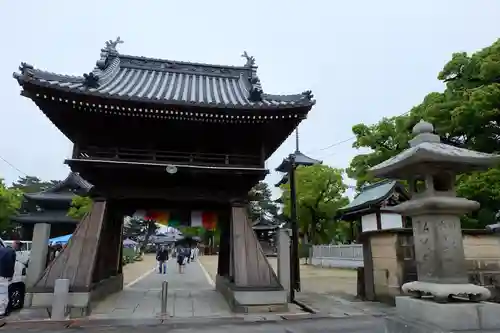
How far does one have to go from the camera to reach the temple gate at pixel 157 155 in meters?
9.98

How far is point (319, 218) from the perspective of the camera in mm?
35844

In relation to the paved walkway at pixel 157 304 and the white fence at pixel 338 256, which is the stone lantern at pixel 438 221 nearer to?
the paved walkway at pixel 157 304

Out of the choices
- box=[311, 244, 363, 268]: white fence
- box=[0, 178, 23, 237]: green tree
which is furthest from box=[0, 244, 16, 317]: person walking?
box=[0, 178, 23, 237]: green tree

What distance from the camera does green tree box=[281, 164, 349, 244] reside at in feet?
112

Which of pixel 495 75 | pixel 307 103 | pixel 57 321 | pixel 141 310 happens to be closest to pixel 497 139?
pixel 495 75

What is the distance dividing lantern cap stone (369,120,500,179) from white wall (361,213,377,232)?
48.6 ft

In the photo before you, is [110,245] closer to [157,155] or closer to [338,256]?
[157,155]

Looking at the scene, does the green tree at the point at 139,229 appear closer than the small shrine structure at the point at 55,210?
No

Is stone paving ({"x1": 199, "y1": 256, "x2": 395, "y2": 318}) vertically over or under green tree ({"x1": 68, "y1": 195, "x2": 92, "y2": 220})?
under

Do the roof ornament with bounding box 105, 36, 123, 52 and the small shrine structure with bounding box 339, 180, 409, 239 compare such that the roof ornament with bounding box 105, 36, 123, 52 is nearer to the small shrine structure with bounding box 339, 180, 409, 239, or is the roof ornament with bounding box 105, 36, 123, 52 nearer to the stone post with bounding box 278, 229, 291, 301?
the stone post with bounding box 278, 229, 291, 301

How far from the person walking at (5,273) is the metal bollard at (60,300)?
1540 millimetres

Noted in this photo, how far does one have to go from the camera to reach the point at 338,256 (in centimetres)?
2916

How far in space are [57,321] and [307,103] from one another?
9.10 meters

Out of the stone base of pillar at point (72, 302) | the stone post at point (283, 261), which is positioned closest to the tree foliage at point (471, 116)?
the stone post at point (283, 261)
